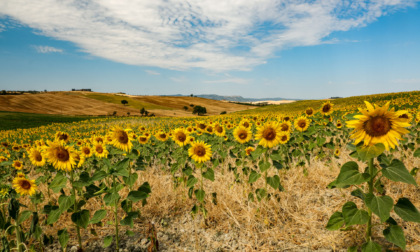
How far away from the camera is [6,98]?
66.8 metres

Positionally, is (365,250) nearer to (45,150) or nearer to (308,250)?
(308,250)

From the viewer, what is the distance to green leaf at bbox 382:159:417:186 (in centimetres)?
193

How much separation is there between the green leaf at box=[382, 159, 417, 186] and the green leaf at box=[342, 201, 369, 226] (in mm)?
426

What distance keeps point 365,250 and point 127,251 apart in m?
2.93

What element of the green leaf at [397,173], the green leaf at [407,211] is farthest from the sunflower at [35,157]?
the green leaf at [407,211]

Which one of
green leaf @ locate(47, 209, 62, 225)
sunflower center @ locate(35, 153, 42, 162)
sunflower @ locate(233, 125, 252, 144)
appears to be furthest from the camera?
sunflower @ locate(233, 125, 252, 144)

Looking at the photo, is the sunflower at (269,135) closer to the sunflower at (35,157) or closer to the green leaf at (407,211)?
the green leaf at (407,211)

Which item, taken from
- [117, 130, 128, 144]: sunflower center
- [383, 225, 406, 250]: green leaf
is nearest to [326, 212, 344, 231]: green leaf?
[383, 225, 406, 250]: green leaf

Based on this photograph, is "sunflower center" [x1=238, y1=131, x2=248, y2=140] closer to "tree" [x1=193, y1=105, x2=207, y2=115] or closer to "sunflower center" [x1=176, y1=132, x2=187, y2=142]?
"sunflower center" [x1=176, y1=132, x2=187, y2=142]

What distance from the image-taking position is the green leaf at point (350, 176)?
2.09 m

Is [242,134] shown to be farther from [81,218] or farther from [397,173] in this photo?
[81,218]

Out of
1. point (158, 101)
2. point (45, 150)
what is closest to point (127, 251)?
point (45, 150)

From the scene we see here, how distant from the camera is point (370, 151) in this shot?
2031 mm

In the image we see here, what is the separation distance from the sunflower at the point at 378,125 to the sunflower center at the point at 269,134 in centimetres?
161
